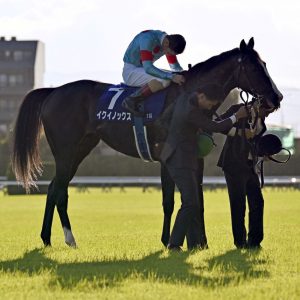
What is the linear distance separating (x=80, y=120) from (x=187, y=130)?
244 cm

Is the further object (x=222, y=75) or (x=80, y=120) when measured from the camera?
(x=80, y=120)

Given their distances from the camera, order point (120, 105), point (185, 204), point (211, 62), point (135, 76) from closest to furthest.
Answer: point (185, 204) < point (211, 62) < point (135, 76) < point (120, 105)

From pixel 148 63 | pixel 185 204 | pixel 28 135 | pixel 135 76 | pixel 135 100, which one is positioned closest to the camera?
pixel 185 204

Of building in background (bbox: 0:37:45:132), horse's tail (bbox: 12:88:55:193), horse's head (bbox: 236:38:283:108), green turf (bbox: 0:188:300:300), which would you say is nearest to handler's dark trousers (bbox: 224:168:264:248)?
green turf (bbox: 0:188:300:300)

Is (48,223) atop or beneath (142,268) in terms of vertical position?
atop

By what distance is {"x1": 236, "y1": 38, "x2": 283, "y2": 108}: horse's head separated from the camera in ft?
32.3

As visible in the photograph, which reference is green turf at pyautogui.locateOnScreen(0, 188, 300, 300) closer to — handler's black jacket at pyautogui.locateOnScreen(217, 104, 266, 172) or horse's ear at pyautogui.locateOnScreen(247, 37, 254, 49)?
handler's black jacket at pyautogui.locateOnScreen(217, 104, 266, 172)

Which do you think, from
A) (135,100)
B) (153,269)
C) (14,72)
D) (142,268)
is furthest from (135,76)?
(14,72)

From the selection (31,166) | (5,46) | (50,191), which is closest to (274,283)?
(50,191)

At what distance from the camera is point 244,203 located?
10.0m

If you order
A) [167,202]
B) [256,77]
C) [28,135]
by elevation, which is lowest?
[167,202]

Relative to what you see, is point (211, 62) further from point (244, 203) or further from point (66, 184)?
point (66, 184)

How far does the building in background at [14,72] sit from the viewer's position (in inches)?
3725

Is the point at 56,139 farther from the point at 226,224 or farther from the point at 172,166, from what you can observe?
the point at 226,224
